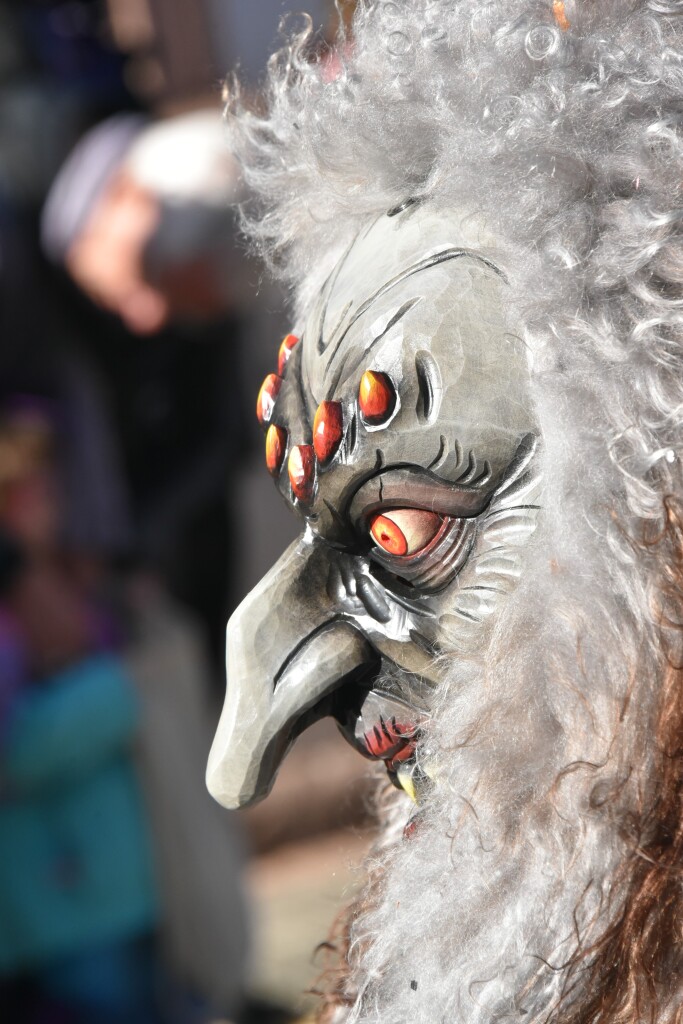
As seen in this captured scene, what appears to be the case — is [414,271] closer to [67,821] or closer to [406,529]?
[406,529]

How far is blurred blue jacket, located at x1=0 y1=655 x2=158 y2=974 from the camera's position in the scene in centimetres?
251

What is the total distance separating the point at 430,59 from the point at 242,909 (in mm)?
2408

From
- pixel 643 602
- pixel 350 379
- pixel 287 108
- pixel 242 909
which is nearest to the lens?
pixel 643 602

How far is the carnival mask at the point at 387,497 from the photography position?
0.83 metres

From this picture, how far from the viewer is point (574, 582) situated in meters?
0.78

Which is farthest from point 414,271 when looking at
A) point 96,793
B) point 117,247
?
point 117,247

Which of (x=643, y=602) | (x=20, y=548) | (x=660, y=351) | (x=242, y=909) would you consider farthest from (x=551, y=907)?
(x=242, y=909)

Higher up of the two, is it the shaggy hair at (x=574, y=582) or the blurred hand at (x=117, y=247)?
the blurred hand at (x=117, y=247)

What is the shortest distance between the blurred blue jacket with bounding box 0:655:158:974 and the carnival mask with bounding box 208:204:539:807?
1.67m

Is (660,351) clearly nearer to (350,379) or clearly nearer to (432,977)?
(350,379)

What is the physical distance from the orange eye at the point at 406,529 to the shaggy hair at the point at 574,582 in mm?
82

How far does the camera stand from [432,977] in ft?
2.84

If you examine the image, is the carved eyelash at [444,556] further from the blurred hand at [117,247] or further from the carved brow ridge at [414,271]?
the blurred hand at [117,247]

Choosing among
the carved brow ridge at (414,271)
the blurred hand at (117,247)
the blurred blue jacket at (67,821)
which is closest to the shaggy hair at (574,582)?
the carved brow ridge at (414,271)
